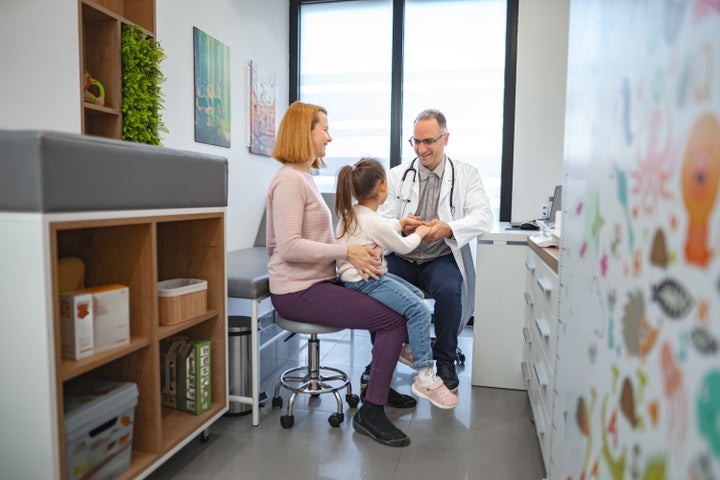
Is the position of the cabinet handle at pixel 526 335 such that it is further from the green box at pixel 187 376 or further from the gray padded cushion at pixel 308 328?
the green box at pixel 187 376

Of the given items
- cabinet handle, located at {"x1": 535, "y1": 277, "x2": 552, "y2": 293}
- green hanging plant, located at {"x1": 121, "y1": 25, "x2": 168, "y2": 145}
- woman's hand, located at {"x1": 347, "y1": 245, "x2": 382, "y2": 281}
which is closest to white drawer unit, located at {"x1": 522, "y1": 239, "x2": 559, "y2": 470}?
cabinet handle, located at {"x1": 535, "y1": 277, "x2": 552, "y2": 293}

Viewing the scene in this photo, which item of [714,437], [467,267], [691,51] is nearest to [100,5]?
[467,267]

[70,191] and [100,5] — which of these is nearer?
[70,191]

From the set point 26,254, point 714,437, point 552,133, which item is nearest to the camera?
point 714,437

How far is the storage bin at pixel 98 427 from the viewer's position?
130 cm

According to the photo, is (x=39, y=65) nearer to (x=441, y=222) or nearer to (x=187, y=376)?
(x=187, y=376)

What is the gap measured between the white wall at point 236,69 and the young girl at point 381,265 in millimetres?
Result: 1063

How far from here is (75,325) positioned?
1.31 metres

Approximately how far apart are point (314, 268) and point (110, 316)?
0.82 m

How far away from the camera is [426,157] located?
264cm

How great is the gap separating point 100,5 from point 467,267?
206 centimetres

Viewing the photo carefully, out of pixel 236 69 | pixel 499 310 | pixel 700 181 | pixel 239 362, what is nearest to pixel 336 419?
pixel 239 362

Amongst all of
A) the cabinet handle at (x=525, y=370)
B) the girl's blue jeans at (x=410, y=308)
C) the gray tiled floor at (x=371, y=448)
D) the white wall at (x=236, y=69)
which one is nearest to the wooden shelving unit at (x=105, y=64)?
the white wall at (x=236, y=69)

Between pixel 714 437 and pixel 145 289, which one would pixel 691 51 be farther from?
pixel 145 289
